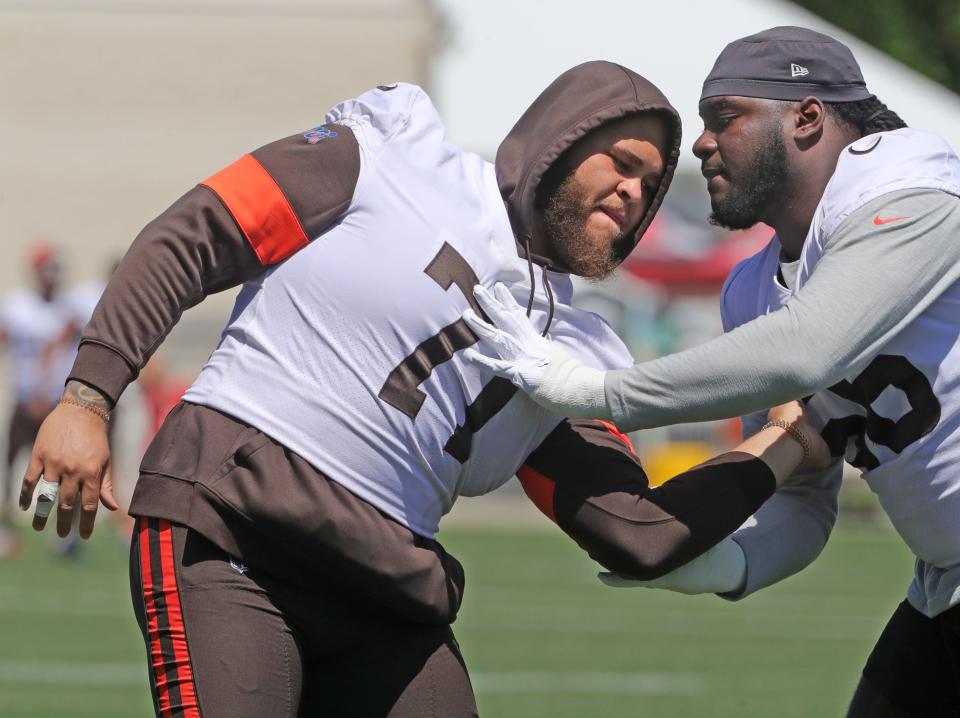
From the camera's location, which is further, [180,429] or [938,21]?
[938,21]

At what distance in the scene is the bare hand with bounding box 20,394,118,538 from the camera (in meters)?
2.89

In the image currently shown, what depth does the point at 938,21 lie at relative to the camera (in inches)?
1098

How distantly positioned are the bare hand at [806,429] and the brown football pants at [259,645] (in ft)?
3.14

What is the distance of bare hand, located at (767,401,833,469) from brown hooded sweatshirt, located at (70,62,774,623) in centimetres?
41

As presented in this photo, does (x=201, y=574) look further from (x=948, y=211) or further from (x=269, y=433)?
(x=948, y=211)

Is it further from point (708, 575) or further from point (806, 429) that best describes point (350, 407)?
point (806, 429)

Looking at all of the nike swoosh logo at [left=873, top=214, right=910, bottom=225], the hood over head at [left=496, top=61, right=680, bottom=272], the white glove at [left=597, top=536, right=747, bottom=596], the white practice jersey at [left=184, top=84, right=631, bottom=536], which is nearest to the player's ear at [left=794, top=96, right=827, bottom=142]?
the hood over head at [left=496, top=61, right=680, bottom=272]

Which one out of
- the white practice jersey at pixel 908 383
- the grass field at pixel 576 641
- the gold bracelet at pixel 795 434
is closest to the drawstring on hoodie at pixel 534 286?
the white practice jersey at pixel 908 383

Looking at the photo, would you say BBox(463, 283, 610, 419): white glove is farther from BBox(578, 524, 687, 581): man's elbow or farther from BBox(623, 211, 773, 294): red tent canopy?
BBox(623, 211, 773, 294): red tent canopy

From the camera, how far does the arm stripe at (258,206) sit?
3043 millimetres

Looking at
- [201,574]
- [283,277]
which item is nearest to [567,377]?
[283,277]

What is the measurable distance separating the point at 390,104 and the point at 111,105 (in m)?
22.3

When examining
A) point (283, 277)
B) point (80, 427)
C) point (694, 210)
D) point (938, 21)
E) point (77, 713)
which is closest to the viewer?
point (80, 427)

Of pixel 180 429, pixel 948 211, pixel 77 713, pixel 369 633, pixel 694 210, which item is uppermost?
pixel 948 211
